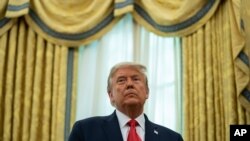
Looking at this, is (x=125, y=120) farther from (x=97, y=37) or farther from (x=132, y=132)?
(x=97, y=37)

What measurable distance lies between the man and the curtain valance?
1.02m

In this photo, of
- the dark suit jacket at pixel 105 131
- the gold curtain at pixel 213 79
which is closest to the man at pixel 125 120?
the dark suit jacket at pixel 105 131

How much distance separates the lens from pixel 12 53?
389 cm

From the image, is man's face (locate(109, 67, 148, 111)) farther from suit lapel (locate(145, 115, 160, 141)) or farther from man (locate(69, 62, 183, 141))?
suit lapel (locate(145, 115, 160, 141))

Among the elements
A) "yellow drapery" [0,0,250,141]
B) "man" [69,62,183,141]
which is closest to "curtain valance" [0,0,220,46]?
"yellow drapery" [0,0,250,141]

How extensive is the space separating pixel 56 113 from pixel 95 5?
3.33 feet

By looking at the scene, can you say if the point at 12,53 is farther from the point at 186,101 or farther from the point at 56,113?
the point at 186,101

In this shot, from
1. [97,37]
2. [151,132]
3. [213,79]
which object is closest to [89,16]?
[97,37]

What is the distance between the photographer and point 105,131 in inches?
106

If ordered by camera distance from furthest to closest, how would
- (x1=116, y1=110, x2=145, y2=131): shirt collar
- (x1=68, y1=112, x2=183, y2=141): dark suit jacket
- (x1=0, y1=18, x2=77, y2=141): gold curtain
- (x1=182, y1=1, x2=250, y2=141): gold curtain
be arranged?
(x1=0, y1=18, x2=77, y2=141): gold curtain → (x1=182, y1=1, x2=250, y2=141): gold curtain → (x1=116, y1=110, x2=145, y2=131): shirt collar → (x1=68, y1=112, x2=183, y2=141): dark suit jacket

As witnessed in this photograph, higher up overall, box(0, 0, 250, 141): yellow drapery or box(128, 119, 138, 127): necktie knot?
box(0, 0, 250, 141): yellow drapery

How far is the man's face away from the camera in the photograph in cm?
286

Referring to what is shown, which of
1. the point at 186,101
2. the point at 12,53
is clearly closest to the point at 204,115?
the point at 186,101

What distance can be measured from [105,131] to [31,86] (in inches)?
54.1
